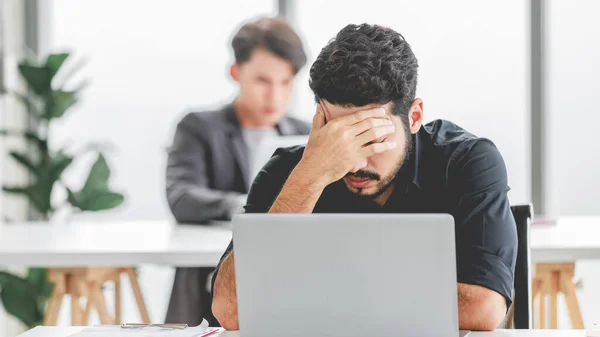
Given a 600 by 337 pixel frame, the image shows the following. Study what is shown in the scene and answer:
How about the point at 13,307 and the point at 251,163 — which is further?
the point at 13,307

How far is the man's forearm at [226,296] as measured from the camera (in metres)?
1.72

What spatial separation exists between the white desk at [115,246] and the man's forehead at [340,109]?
959 millimetres

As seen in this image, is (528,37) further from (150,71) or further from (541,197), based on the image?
(150,71)

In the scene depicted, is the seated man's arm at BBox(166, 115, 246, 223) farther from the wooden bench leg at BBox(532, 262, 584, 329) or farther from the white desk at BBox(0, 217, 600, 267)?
the wooden bench leg at BBox(532, 262, 584, 329)

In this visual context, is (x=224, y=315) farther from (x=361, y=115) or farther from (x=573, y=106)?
(x=573, y=106)

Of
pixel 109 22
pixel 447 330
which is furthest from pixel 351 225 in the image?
pixel 109 22

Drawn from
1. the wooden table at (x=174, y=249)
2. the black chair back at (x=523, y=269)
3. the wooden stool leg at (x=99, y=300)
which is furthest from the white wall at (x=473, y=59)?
the black chair back at (x=523, y=269)

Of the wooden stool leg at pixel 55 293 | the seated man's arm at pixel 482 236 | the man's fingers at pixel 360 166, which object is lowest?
the wooden stool leg at pixel 55 293

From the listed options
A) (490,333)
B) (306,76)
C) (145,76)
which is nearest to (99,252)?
(490,333)

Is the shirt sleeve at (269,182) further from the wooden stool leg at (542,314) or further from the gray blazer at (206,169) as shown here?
the wooden stool leg at (542,314)

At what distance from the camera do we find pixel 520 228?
6.20ft

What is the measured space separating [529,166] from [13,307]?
2.44 m

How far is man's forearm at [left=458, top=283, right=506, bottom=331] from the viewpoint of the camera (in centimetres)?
158

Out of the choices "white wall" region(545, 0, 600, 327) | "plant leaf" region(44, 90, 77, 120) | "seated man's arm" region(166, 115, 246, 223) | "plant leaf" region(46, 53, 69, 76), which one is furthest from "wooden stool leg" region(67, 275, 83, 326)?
"white wall" region(545, 0, 600, 327)
